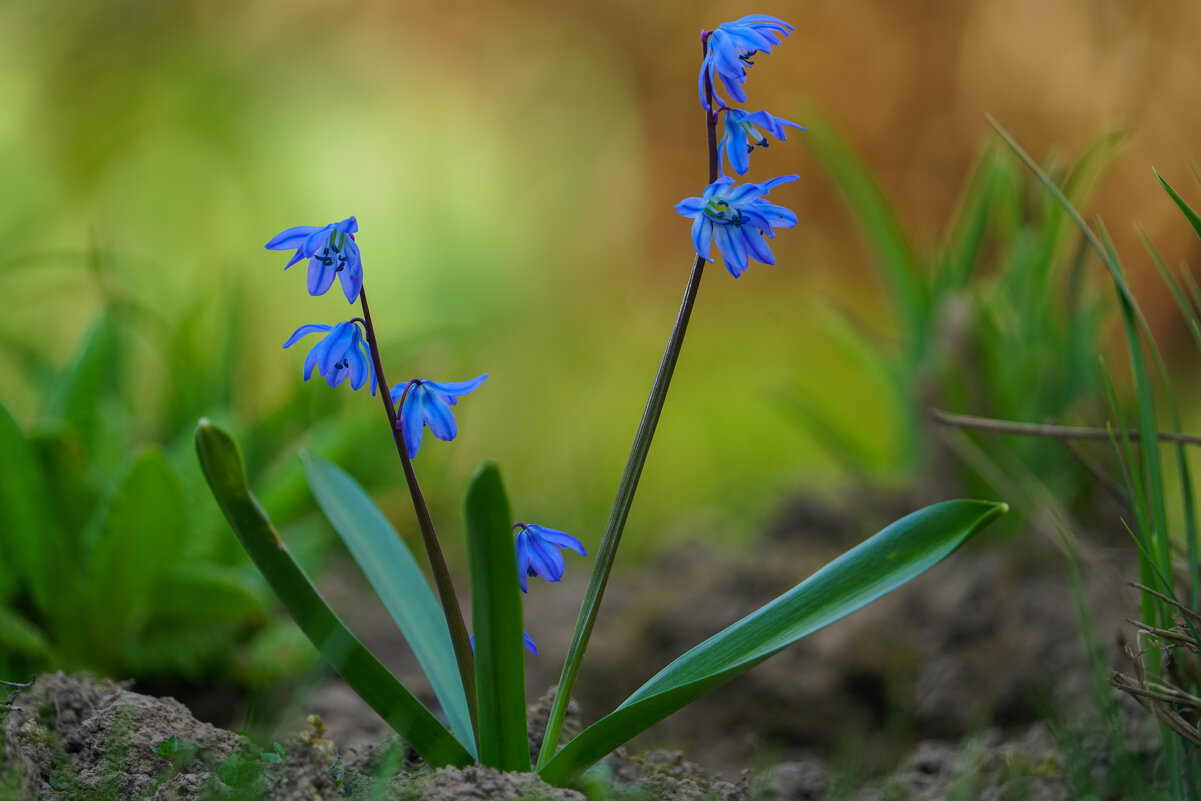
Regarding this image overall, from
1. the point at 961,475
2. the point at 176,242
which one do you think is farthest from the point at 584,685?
the point at 176,242

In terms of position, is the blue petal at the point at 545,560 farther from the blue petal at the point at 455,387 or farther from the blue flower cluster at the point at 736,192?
the blue flower cluster at the point at 736,192

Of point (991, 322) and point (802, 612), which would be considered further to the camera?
point (991, 322)

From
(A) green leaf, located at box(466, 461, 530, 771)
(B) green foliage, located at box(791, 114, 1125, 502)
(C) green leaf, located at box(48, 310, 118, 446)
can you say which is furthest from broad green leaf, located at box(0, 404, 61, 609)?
(B) green foliage, located at box(791, 114, 1125, 502)

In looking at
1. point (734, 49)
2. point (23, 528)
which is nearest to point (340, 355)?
point (734, 49)

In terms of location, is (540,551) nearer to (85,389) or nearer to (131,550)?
(131,550)

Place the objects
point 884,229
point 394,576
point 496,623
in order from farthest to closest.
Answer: point 884,229
point 394,576
point 496,623

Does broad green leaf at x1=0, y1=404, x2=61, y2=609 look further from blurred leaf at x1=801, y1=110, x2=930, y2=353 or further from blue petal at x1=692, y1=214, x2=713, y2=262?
blurred leaf at x1=801, y1=110, x2=930, y2=353

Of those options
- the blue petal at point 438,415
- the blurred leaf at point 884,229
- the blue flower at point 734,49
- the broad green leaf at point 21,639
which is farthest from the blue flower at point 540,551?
the blurred leaf at point 884,229

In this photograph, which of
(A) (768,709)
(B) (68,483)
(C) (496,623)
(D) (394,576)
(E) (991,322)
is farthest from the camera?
(E) (991,322)
